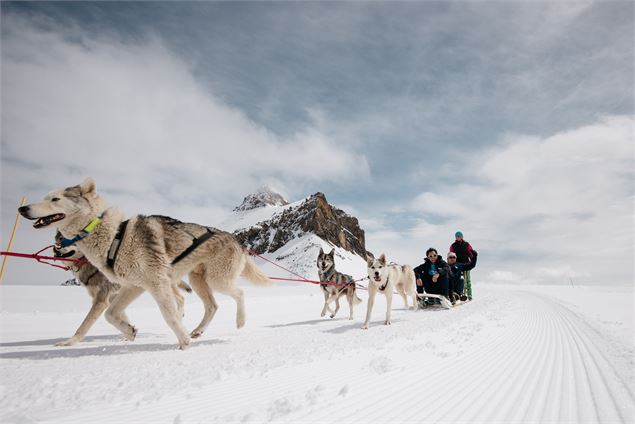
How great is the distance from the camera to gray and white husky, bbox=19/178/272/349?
3.71 m

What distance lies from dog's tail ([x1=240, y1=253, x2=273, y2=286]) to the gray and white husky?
791 mm

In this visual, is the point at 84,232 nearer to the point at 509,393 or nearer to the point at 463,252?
the point at 509,393

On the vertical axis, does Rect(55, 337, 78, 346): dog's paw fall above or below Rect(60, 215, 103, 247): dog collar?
below

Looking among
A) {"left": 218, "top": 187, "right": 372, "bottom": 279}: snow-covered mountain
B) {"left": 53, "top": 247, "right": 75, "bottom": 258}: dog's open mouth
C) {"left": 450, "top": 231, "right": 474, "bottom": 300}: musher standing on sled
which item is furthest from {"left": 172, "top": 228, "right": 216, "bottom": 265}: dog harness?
{"left": 218, "top": 187, "right": 372, "bottom": 279}: snow-covered mountain

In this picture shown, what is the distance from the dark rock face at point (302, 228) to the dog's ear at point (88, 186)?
340 feet

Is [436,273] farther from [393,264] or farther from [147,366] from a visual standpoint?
[147,366]

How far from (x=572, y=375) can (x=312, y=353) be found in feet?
8.19

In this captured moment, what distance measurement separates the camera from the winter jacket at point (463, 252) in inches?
446

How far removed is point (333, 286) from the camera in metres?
8.59

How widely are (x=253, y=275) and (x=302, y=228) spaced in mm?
107668

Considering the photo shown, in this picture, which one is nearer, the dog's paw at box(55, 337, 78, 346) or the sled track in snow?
the sled track in snow

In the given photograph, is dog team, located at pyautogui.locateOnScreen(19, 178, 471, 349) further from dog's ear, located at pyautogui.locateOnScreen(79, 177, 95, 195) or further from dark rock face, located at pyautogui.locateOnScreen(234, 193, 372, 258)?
dark rock face, located at pyautogui.locateOnScreen(234, 193, 372, 258)

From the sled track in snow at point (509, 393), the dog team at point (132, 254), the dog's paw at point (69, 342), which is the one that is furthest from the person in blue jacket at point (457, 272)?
the dog's paw at point (69, 342)

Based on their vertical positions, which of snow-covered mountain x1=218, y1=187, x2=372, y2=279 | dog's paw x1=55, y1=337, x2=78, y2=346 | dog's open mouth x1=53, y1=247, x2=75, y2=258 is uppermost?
snow-covered mountain x1=218, y1=187, x2=372, y2=279
